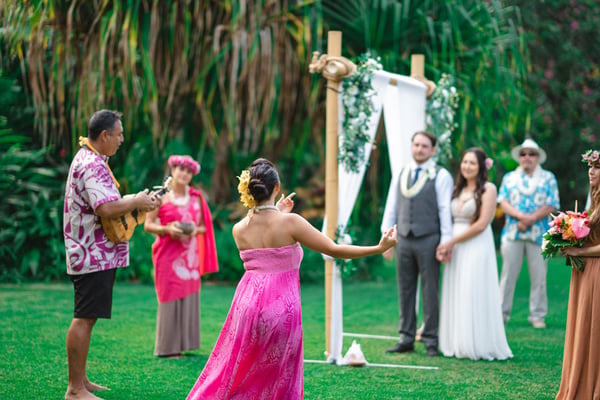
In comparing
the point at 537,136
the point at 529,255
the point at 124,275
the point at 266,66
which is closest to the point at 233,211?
the point at 124,275

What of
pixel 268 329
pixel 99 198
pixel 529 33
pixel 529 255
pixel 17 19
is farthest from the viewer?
pixel 529 33

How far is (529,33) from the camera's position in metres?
15.6

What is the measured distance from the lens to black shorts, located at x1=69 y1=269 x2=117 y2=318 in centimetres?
507

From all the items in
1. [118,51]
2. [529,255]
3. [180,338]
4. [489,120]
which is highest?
[118,51]

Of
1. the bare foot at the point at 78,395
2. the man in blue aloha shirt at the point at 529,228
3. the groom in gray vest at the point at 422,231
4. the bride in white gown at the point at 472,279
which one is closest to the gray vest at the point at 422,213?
the groom in gray vest at the point at 422,231

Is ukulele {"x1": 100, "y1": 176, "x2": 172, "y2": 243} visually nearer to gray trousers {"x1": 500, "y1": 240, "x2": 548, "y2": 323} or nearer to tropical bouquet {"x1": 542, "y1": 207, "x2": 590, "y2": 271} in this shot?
tropical bouquet {"x1": 542, "y1": 207, "x2": 590, "y2": 271}

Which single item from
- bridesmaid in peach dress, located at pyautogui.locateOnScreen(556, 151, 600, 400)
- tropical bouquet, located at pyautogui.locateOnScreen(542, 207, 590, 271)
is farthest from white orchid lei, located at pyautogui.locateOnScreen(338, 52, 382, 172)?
bridesmaid in peach dress, located at pyautogui.locateOnScreen(556, 151, 600, 400)

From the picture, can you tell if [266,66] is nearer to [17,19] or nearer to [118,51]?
[118,51]

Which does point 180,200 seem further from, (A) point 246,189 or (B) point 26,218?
(B) point 26,218

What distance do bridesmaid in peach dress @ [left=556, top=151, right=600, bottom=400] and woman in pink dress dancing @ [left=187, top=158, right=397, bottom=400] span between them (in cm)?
147

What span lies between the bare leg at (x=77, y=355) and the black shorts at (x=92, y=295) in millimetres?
64

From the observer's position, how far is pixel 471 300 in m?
6.95

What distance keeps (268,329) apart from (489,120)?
754 cm

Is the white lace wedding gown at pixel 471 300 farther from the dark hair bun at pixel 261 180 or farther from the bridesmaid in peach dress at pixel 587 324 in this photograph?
the dark hair bun at pixel 261 180
